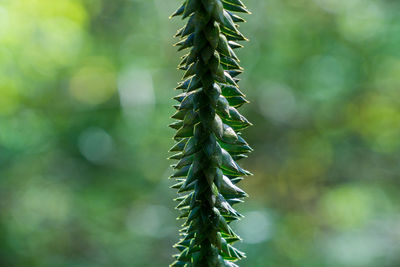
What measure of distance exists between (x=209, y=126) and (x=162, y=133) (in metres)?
8.89

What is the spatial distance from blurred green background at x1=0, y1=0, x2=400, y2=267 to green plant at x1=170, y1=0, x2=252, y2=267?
698 cm

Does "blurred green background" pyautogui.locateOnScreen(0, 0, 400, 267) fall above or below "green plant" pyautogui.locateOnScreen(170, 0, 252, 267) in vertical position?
above

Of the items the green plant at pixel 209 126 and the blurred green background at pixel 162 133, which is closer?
the green plant at pixel 209 126

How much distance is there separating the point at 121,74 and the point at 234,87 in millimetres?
8738

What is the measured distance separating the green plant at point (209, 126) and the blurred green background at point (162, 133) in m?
6.98

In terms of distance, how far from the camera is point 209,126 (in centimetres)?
84

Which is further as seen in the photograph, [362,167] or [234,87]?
[362,167]

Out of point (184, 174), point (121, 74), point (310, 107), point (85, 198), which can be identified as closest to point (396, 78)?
point (310, 107)

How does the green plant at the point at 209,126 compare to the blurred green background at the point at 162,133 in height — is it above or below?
below

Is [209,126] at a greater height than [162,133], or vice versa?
[162,133]

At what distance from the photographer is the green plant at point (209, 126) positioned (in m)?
0.81

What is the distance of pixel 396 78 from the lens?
33.1 feet

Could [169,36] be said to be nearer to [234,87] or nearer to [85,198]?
[85,198]

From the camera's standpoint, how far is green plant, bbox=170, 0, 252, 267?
2.67 ft
